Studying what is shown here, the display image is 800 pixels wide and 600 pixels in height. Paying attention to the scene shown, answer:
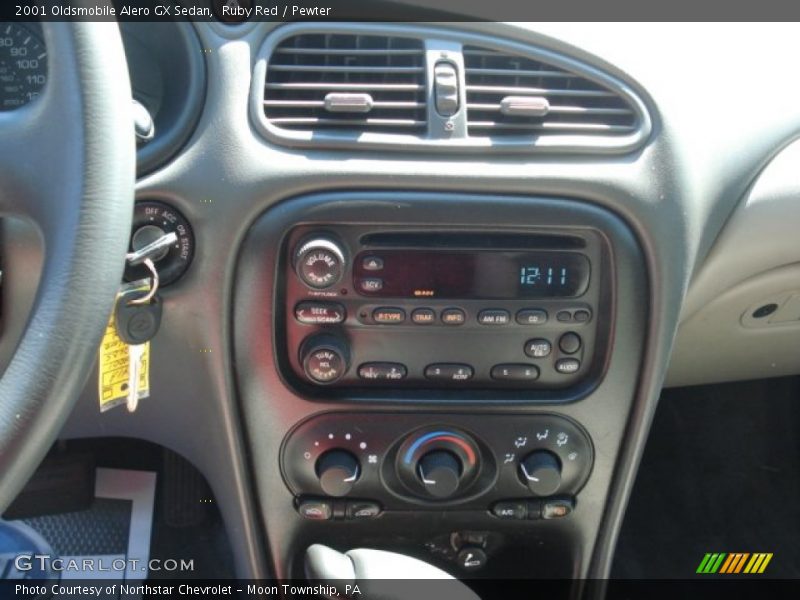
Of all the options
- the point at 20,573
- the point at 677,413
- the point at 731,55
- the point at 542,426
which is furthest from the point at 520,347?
the point at 677,413

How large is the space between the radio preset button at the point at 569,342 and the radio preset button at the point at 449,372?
0.13 m

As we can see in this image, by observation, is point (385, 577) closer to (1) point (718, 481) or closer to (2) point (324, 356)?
(2) point (324, 356)

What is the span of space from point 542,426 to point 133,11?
82cm

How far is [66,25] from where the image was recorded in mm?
928

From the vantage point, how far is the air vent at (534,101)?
1.24 meters

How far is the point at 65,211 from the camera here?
0.89 m

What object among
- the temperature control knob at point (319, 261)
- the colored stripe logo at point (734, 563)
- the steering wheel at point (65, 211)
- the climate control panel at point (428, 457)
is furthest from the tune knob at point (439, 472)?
the colored stripe logo at point (734, 563)

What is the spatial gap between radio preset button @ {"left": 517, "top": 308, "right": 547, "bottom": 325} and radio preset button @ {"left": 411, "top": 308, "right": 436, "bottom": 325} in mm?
118

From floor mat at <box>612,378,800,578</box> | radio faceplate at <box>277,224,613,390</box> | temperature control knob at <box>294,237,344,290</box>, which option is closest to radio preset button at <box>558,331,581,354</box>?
radio faceplate at <box>277,224,613,390</box>

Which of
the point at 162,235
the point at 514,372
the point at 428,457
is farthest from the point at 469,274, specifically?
the point at 162,235

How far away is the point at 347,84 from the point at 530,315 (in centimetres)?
40

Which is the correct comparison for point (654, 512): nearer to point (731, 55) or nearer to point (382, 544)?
point (382, 544)

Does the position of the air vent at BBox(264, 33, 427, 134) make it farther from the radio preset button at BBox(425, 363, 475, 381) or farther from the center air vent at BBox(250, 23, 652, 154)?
the radio preset button at BBox(425, 363, 475, 381)

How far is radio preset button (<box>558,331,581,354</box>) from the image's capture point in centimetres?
133
